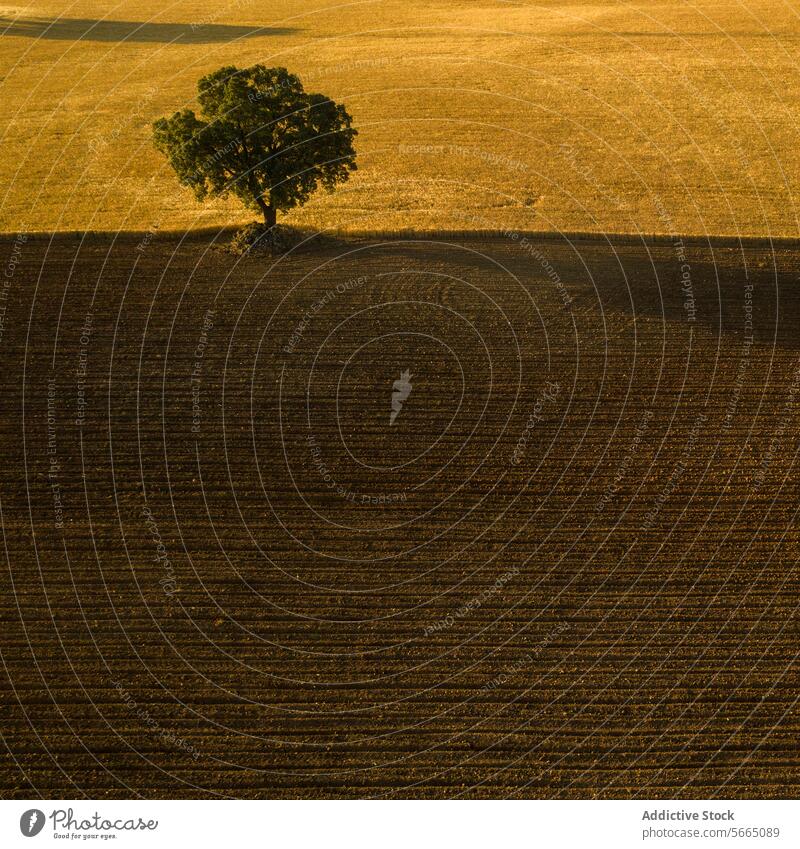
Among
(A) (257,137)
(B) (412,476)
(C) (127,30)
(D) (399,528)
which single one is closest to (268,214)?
(A) (257,137)

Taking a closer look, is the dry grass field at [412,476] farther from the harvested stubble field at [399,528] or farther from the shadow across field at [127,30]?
the shadow across field at [127,30]

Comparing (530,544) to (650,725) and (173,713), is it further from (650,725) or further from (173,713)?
(173,713)

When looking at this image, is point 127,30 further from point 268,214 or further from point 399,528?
point 399,528

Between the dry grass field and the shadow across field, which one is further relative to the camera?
the shadow across field

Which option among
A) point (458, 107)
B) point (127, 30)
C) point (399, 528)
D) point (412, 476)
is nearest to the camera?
point (399, 528)

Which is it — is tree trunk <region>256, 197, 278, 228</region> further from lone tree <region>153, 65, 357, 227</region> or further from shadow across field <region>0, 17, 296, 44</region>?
shadow across field <region>0, 17, 296, 44</region>

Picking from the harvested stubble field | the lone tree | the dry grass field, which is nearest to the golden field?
the dry grass field
